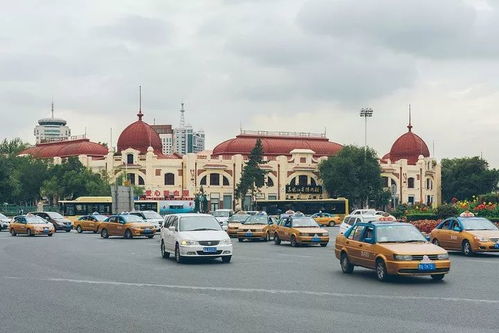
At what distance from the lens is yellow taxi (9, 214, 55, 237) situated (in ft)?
146

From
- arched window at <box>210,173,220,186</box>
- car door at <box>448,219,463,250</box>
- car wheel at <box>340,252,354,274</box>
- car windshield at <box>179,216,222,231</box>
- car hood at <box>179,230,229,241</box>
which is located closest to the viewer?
car wheel at <box>340,252,354,274</box>

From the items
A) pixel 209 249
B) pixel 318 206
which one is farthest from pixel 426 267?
pixel 318 206

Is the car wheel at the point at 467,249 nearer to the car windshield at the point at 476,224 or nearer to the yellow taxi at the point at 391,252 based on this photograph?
the car windshield at the point at 476,224

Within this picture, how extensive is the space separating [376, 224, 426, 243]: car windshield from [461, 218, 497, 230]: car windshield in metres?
8.34

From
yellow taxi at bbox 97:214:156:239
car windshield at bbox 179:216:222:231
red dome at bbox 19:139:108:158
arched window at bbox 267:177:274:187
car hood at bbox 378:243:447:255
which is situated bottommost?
yellow taxi at bbox 97:214:156:239

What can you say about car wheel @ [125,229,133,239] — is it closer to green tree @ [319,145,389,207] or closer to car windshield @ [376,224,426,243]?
car windshield @ [376,224,426,243]

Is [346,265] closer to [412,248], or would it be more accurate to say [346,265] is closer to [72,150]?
[412,248]

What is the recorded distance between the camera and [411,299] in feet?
45.6

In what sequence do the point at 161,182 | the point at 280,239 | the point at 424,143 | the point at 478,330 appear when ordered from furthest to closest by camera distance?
the point at 424,143, the point at 161,182, the point at 280,239, the point at 478,330

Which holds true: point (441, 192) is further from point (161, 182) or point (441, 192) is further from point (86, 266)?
point (86, 266)

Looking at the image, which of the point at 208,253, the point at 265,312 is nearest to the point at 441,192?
the point at 208,253

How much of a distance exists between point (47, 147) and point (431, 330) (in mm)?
101730

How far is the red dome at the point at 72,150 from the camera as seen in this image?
99.8 m

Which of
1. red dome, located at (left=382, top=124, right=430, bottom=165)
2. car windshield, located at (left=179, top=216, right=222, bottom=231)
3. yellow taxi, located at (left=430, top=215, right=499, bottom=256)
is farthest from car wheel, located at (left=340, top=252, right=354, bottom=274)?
red dome, located at (left=382, top=124, right=430, bottom=165)
